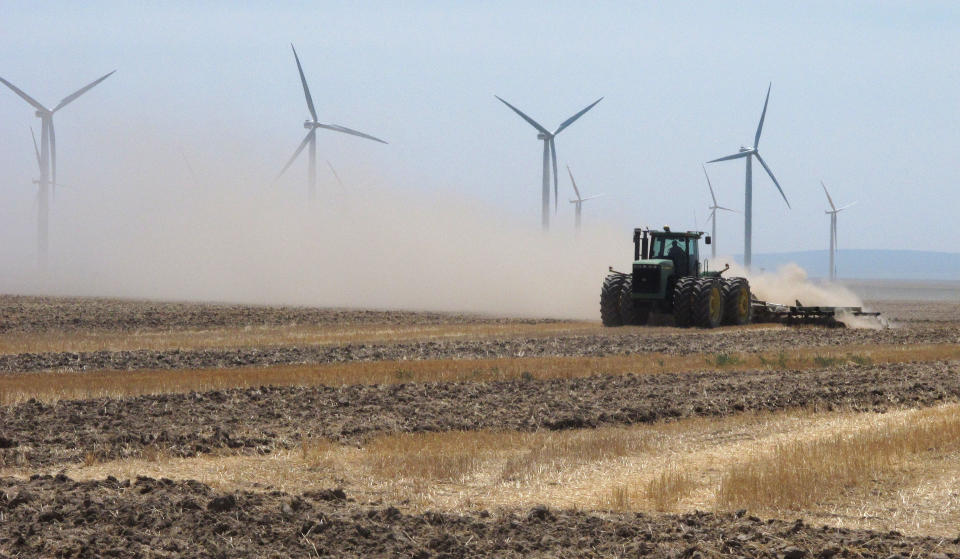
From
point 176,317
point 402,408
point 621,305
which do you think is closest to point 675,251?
point 621,305

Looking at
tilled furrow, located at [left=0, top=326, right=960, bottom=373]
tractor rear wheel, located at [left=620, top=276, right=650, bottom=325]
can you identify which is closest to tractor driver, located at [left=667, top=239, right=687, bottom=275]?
tractor rear wheel, located at [left=620, top=276, right=650, bottom=325]

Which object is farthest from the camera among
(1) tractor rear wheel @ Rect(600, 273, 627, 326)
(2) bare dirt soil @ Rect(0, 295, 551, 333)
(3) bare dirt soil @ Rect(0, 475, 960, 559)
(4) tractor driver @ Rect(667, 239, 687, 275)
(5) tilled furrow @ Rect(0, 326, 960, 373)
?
(2) bare dirt soil @ Rect(0, 295, 551, 333)

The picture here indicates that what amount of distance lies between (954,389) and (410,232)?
72772 mm

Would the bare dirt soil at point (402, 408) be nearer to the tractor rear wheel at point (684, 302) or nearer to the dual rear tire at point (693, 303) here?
the dual rear tire at point (693, 303)

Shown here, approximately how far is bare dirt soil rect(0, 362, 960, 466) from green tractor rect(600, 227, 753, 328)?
1563 cm

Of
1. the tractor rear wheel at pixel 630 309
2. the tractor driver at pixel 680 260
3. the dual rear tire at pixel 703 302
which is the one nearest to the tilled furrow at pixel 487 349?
the dual rear tire at pixel 703 302

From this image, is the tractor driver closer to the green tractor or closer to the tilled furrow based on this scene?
the green tractor

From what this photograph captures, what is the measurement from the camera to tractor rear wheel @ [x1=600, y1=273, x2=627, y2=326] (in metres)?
43.5

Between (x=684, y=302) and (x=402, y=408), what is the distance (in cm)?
2287

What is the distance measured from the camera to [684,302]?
41562 mm

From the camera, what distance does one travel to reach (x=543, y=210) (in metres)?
80.1

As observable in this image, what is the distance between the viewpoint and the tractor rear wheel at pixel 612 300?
43469mm

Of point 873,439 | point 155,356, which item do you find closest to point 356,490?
point 873,439

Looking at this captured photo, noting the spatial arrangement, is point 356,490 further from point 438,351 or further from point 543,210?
point 543,210
